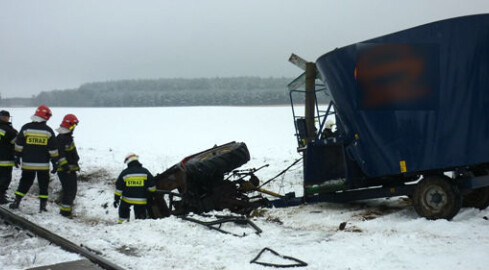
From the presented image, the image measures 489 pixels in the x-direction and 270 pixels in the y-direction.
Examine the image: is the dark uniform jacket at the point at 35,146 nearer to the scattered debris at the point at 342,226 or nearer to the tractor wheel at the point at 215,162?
the tractor wheel at the point at 215,162

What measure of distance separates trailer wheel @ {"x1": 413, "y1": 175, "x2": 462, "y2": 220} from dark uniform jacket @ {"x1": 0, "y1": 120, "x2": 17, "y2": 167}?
7104 millimetres

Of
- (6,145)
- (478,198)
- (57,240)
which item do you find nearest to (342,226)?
(478,198)

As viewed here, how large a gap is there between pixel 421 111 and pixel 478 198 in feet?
6.67

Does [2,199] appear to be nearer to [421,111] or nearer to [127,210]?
→ [127,210]

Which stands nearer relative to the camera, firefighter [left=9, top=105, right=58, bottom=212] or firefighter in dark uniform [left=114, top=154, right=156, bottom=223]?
firefighter in dark uniform [left=114, top=154, right=156, bottom=223]

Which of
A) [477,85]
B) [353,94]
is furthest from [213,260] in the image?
[477,85]

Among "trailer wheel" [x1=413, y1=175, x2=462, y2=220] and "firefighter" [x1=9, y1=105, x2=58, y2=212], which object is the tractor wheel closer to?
"firefighter" [x1=9, y1=105, x2=58, y2=212]

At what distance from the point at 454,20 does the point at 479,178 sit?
2.20 meters

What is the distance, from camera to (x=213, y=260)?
455cm

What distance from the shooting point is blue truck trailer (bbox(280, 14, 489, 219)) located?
5621mm

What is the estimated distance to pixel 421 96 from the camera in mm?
5945

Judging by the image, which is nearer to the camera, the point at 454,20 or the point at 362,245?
the point at 362,245

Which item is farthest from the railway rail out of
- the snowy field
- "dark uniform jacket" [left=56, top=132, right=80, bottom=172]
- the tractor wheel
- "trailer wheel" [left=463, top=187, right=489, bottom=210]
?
"trailer wheel" [left=463, top=187, right=489, bottom=210]

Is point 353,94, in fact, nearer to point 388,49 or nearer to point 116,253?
point 388,49
